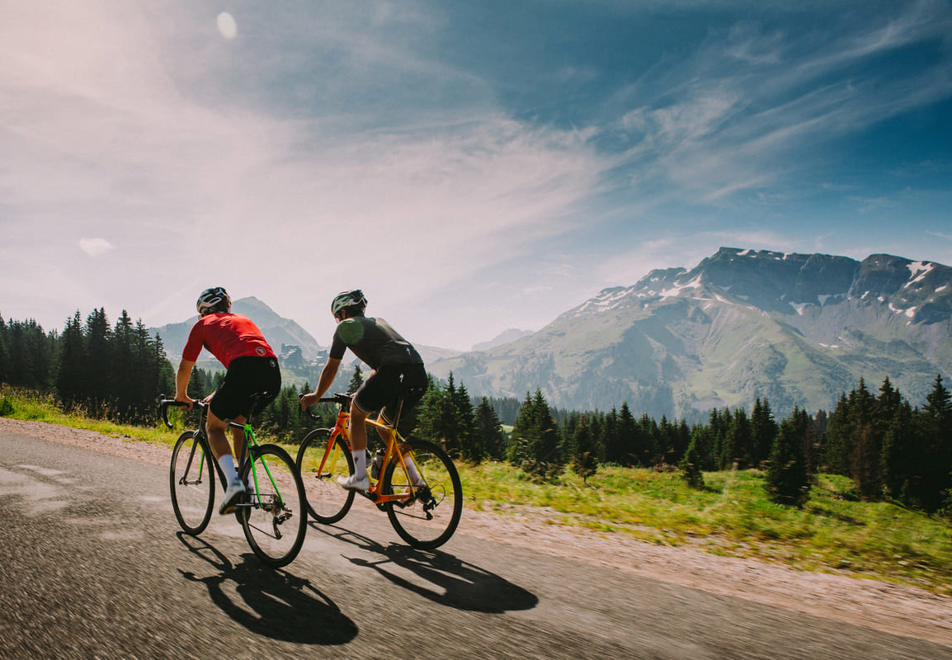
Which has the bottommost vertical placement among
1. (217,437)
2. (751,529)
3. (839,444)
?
(751,529)

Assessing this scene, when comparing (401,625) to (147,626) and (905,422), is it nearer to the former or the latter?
(147,626)

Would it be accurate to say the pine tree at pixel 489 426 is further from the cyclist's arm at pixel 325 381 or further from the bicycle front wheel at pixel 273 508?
the bicycle front wheel at pixel 273 508

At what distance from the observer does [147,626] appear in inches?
112

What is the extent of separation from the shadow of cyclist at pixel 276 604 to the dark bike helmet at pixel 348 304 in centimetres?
277

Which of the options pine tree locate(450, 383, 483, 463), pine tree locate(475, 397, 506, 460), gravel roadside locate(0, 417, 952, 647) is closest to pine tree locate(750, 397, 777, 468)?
pine tree locate(475, 397, 506, 460)

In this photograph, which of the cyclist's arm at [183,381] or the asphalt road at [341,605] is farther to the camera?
the cyclist's arm at [183,381]

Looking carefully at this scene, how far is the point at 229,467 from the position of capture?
4695 millimetres

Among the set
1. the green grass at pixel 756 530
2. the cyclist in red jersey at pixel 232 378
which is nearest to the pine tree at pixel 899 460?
the green grass at pixel 756 530

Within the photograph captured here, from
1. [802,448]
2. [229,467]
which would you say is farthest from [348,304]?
[802,448]

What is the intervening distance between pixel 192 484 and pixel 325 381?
6.25ft

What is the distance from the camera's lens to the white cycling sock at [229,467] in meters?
4.65

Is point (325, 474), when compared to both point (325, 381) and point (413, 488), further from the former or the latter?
point (413, 488)

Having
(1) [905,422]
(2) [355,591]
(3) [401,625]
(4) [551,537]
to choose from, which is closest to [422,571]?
(2) [355,591]

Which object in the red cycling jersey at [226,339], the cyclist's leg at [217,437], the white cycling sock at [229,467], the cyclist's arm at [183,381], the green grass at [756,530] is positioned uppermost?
the red cycling jersey at [226,339]
